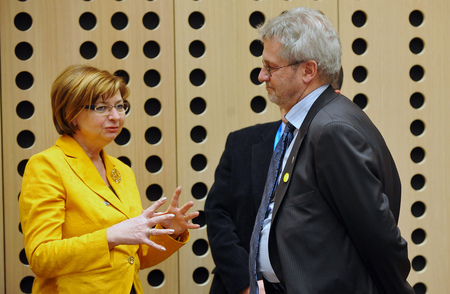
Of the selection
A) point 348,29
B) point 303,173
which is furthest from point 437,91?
point 303,173

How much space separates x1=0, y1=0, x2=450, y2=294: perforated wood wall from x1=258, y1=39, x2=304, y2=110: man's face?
1.50m

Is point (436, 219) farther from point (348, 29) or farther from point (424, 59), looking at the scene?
point (348, 29)

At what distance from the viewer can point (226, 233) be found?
3164 mm

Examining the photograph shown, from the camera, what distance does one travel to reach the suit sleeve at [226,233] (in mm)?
3092

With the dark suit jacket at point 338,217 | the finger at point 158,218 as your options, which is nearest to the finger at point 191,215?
the finger at point 158,218

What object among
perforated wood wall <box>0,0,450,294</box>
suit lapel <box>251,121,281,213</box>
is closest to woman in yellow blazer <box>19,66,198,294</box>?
suit lapel <box>251,121,281,213</box>

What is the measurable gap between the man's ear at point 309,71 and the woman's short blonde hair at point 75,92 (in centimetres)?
94

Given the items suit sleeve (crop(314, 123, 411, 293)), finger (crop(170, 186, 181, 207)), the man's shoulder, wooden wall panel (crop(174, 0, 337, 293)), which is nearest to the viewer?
suit sleeve (crop(314, 123, 411, 293))

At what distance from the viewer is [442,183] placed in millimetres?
4219

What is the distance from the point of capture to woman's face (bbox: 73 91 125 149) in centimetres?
276

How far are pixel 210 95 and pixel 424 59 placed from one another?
1.49 meters

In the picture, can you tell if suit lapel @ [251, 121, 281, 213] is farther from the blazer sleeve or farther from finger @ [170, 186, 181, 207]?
the blazer sleeve

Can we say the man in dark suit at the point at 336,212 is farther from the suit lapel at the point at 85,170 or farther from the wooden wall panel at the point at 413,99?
the wooden wall panel at the point at 413,99

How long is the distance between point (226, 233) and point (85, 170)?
83cm
